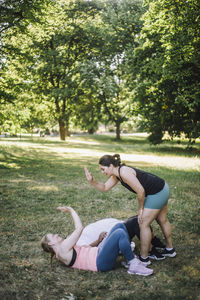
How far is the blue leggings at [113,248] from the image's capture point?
3.62m

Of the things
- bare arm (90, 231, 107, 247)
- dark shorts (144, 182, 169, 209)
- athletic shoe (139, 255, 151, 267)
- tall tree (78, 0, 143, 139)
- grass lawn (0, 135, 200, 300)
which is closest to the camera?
grass lawn (0, 135, 200, 300)

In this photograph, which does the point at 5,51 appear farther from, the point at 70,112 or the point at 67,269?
the point at 70,112

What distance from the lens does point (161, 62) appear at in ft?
31.8

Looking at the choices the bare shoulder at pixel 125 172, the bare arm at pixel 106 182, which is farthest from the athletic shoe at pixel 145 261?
the bare shoulder at pixel 125 172

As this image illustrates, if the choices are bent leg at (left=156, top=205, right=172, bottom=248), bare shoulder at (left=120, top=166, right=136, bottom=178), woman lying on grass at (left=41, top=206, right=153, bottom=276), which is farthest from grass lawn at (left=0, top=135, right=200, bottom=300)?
bare shoulder at (left=120, top=166, right=136, bottom=178)

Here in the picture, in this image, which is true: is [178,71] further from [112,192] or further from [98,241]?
[98,241]

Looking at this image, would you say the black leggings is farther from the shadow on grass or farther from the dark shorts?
the shadow on grass

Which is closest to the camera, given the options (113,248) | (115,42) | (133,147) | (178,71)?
(113,248)

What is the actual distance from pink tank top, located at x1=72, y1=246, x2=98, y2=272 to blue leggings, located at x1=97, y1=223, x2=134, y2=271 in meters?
0.09

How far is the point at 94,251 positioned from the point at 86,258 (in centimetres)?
16

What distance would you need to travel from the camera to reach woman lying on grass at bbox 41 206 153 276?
11.9 ft

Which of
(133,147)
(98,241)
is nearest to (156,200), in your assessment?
(98,241)

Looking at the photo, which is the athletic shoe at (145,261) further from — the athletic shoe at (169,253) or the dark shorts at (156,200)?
the dark shorts at (156,200)

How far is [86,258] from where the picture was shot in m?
3.87
